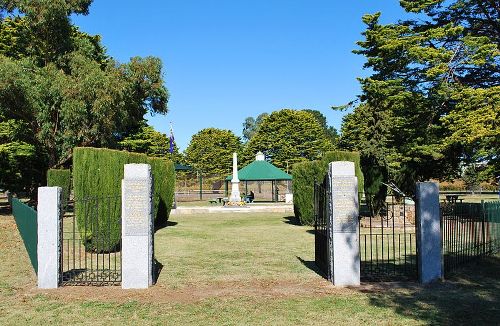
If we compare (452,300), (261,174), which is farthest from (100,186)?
(261,174)

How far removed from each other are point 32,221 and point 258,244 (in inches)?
282

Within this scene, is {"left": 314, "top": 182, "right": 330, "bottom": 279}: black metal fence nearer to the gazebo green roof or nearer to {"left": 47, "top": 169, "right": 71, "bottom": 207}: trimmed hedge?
{"left": 47, "top": 169, "right": 71, "bottom": 207}: trimmed hedge

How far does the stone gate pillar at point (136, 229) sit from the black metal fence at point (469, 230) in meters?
6.22

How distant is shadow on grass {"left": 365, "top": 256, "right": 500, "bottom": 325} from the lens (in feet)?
22.3

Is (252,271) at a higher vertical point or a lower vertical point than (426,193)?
lower

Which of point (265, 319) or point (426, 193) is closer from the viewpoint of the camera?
point (265, 319)

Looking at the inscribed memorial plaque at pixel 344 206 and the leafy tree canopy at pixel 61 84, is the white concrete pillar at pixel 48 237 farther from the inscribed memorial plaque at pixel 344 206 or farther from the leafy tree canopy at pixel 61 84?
the leafy tree canopy at pixel 61 84

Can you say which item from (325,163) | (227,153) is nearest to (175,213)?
(325,163)

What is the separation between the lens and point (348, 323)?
6641 millimetres

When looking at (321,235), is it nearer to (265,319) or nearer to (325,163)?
(265,319)

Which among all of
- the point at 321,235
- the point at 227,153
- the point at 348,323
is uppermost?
the point at 227,153

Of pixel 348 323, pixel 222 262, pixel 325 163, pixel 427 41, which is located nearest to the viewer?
pixel 348 323

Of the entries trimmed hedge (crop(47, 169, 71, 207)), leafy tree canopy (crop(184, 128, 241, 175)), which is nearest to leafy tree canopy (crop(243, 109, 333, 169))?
leafy tree canopy (crop(184, 128, 241, 175))

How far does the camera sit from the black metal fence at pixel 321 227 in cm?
1020
